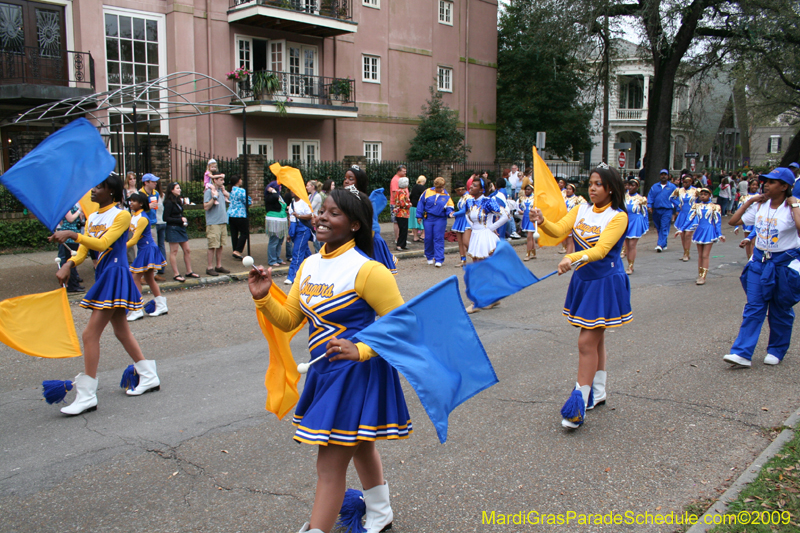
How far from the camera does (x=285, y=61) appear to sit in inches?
909

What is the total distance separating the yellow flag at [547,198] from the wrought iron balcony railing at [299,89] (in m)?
17.6

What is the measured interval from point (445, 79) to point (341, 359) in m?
28.0

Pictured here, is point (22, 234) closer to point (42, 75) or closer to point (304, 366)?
point (42, 75)

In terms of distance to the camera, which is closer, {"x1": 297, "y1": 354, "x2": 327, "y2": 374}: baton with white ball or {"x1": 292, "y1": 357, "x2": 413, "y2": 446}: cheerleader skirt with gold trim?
{"x1": 297, "y1": 354, "x2": 327, "y2": 374}: baton with white ball

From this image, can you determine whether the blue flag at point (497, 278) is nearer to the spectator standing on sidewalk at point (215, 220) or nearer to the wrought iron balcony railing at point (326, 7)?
the spectator standing on sidewalk at point (215, 220)

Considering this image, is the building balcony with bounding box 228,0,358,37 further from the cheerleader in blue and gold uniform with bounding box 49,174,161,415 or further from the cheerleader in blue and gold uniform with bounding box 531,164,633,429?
the cheerleader in blue and gold uniform with bounding box 531,164,633,429

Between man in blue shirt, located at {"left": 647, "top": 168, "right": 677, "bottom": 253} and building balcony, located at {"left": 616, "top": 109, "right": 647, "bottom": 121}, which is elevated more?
building balcony, located at {"left": 616, "top": 109, "right": 647, "bottom": 121}

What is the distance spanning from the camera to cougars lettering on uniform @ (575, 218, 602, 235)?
4949 mm

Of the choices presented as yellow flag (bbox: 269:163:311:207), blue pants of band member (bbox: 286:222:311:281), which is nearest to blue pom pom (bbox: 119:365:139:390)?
yellow flag (bbox: 269:163:311:207)

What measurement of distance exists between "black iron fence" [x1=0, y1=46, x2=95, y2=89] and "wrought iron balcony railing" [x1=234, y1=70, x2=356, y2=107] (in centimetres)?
486

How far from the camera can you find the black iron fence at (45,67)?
17.2 m

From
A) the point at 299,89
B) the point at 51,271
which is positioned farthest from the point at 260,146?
the point at 51,271

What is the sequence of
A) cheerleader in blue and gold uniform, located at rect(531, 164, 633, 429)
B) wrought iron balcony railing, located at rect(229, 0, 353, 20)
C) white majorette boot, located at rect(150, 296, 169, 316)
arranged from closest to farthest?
cheerleader in blue and gold uniform, located at rect(531, 164, 633, 429), white majorette boot, located at rect(150, 296, 169, 316), wrought iron balcony railing, located at rect(229, 0, 353, 20)

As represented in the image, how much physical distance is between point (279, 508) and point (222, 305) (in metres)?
6.29
